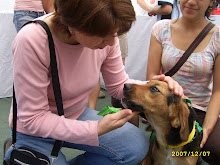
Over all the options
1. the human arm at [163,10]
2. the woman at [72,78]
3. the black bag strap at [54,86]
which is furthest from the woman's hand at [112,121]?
the human arm at [163,10]

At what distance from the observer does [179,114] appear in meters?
1.44

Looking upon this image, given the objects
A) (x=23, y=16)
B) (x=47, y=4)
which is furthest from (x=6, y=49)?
(x=47, y=4)

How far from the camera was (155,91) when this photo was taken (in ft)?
5.02

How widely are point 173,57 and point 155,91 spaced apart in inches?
19.8

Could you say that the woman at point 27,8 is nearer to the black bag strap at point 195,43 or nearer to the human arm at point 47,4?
the human arm at point 47,4

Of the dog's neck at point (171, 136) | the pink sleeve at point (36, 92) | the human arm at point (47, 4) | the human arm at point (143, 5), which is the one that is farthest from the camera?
the human arm at point (143, 5)

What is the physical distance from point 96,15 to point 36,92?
515mm

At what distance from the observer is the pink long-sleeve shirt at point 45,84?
3.78 ft

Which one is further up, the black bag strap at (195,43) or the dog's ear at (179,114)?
the black bag strap at (195,43)

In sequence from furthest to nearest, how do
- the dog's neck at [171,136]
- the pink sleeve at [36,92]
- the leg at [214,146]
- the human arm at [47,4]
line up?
1. the human arm at [47,4]
2. the leg at [214,146]
3. the dog's neck at [171,136]
4. the pink sleeve at [36,92]

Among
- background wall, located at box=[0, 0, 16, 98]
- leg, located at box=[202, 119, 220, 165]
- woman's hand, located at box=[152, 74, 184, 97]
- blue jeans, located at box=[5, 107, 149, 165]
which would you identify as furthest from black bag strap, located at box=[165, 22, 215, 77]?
background wall, located at box=[0, 0, 16, 98]

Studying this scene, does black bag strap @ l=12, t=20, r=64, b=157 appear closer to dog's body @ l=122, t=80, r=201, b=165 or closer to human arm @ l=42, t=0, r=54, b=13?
dog's body @ l=122, t=80, r=201, b=165

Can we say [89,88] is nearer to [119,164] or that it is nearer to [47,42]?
[47,42]

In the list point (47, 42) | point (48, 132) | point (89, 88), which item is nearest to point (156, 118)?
point (89, 88)
